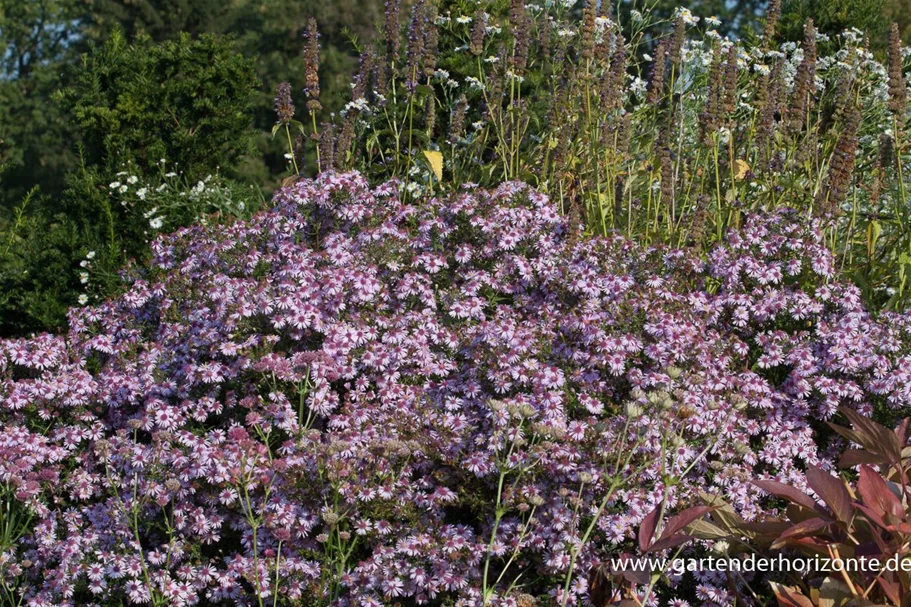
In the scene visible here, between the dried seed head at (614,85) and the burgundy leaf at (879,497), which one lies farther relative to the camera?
the dried seed head at (614,85)

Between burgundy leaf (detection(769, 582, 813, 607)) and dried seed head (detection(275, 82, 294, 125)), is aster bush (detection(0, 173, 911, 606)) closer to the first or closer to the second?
burgundy leaf (detection(769, 582, 813, 607))

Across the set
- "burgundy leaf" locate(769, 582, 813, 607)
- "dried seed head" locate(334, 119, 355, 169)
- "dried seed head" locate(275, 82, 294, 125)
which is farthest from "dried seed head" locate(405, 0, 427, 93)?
"burgundy leaf" locate(769, 582, 813, 607)

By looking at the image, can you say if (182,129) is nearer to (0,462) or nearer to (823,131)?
(0,462)

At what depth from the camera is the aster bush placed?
2.73 meters

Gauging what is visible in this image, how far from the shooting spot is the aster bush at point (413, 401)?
8.96ft

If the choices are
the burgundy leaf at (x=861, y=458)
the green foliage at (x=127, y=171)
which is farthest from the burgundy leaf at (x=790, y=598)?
the green foliage at (x=127, y=171)

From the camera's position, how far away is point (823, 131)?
5672 mm

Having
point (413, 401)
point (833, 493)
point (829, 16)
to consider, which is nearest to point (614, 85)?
point (413, 401)

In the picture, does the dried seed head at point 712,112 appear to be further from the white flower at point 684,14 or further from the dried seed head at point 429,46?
the dried seed head at point 429,46

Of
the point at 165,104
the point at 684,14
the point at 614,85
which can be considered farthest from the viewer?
the point at 165,104

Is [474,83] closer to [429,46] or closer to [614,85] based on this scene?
[429,46]

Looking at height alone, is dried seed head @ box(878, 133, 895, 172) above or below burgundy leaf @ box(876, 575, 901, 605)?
above

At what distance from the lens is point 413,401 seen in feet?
10.1

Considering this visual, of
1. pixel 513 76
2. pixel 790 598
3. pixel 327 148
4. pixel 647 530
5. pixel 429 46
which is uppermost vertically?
pixel 429 46
